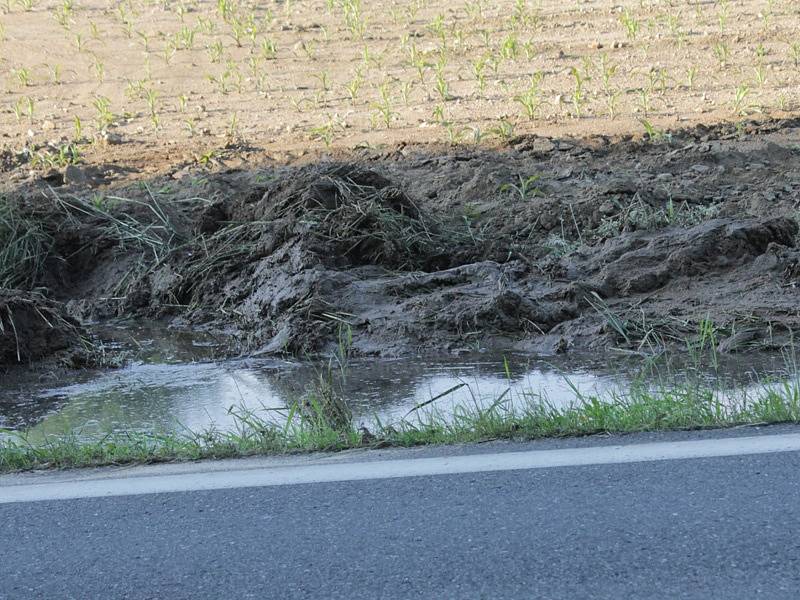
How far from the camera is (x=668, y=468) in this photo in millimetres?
3578

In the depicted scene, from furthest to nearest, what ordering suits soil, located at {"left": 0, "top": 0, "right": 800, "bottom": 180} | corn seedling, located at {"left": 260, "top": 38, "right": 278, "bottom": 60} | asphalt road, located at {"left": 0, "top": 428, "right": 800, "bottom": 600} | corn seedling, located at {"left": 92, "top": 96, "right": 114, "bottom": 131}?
corn seedling, located at {"left": 260, "top": 38, "right": 278, "bottom": 60}, corn seedling, located at {"left": 92, "top": 96, "right": 114, "bottom": 131}, soil, located at {"left": 0, "top": 0, "right": 800, "bottom": 180}, asphalt road, located at {"left": 0, "top": 428, "right": 800, "bottom": 600}

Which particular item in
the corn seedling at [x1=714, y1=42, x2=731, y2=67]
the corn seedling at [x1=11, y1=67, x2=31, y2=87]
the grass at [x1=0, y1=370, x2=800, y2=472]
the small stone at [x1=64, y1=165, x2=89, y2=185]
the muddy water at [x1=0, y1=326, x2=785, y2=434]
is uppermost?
the corn seedling at [x1=11, y1=67, x2=31, y2=87]

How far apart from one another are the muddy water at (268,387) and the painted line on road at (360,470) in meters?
1.01

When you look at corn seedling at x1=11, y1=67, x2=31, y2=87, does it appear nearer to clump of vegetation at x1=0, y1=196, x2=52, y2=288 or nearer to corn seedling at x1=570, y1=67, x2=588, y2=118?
clump of vegetation at x1=0, y1=196, x2=52, y2=288

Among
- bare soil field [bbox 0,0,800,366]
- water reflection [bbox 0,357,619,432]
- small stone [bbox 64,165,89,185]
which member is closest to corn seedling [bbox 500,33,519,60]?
bare soil field [bbox 0,0,800,366]

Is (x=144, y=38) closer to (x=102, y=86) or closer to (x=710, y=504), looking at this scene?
(x=102, y=86)

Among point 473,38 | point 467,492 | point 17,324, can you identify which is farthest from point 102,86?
point 467,492

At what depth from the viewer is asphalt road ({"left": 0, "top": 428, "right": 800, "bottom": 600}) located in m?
→ 2.87

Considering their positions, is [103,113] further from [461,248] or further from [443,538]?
[443,538]

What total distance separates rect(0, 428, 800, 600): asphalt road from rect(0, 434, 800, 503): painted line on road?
6 centimetres

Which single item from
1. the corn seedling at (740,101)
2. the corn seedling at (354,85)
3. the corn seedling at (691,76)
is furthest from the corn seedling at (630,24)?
the corn seedling at (354,85)

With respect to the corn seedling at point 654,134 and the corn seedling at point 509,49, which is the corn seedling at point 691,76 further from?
→ the corn seedling at point 654,134

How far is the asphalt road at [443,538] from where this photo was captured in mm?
2873

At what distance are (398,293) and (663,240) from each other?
177cm
